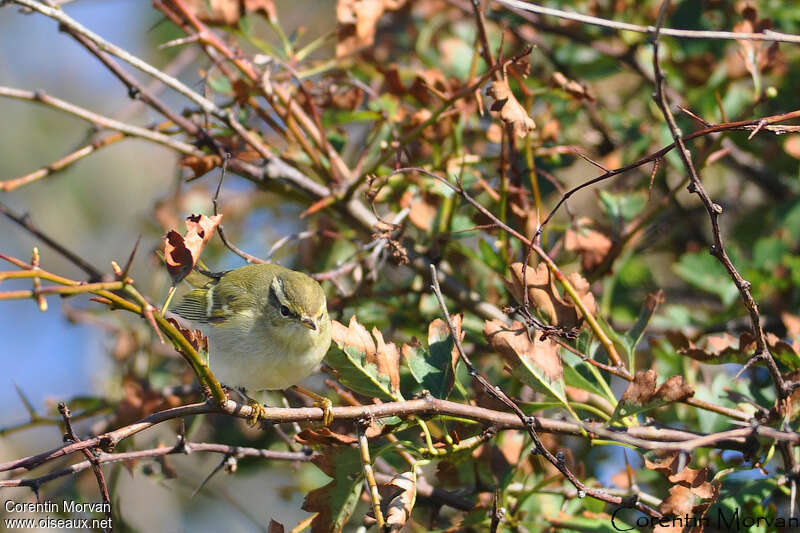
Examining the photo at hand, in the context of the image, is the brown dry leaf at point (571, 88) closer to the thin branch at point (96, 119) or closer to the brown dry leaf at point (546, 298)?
the brown dry leaf at point (546, 298)

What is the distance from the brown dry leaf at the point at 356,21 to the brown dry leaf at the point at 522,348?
111cm

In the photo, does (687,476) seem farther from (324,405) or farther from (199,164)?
(199,164)

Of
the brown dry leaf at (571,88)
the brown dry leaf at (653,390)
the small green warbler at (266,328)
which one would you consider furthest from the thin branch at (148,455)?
the brown dry leaf at (571,88)

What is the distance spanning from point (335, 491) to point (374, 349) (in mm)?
323

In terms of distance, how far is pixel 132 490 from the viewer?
4.89 metres

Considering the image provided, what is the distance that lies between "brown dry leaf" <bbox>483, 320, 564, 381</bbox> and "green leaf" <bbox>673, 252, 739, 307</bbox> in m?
1.03

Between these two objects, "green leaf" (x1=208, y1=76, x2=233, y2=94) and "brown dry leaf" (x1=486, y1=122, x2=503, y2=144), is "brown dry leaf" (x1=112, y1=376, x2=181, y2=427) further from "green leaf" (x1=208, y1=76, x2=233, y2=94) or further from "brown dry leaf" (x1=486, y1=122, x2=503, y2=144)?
"brown dry leaf" (x1=486, y1=122, x2=503, y2=144)

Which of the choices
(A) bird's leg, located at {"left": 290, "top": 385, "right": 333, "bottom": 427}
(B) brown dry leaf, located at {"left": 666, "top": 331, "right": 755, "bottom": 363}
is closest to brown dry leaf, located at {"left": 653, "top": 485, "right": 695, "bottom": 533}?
(B) brown dry leaf, located at {"left": 666, "top": 331, "right": 755, "bottom": 363}

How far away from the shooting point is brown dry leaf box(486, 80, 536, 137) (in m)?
1.77

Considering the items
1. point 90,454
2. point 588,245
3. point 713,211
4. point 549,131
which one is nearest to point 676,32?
point 713,211

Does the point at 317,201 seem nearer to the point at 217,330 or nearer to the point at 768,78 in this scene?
the point at 217,330

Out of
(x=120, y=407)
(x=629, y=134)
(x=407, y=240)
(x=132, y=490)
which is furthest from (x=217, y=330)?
(x=132, y=490)

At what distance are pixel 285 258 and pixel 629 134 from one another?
4.62 feet

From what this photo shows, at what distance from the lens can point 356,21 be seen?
7.77 feet
